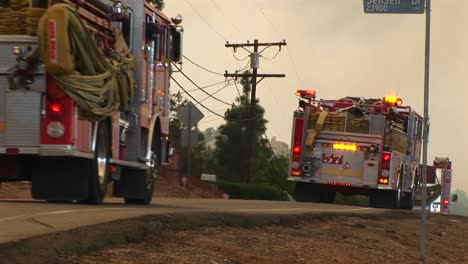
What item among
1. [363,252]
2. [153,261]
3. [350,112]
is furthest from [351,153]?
[153,261]

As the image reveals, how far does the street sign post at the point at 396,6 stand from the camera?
973 centimetres

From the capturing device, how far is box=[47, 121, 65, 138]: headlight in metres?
11.8

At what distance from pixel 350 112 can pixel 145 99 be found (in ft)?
36.9

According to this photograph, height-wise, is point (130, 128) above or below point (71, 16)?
below

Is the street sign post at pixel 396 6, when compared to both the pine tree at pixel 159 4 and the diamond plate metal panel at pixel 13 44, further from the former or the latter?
the pine tree at pixel 159 4

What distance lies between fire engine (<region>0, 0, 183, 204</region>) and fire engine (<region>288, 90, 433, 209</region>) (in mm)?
9944

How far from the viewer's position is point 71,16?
11727 millimetres

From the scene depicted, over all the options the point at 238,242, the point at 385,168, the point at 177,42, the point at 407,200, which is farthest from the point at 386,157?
the point at 238,242

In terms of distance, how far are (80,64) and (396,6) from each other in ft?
14.9

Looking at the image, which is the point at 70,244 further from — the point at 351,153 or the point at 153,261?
the point at 351,153

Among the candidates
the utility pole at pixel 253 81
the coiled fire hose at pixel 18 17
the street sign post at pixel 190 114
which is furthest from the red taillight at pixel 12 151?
the utility pole at pixel 253 81

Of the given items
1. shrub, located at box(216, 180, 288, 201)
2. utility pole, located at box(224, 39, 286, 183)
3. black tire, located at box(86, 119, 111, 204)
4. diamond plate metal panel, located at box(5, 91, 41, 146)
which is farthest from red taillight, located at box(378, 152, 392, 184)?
utility pole, located at box(224, 39, 286, 183)

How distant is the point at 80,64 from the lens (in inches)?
479

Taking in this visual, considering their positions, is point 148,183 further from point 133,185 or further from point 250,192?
point 250,192
